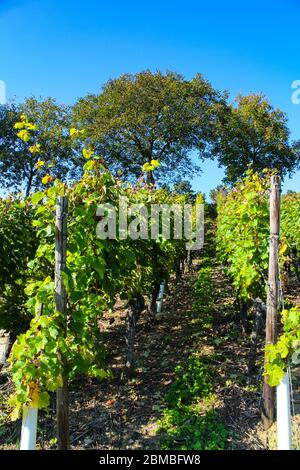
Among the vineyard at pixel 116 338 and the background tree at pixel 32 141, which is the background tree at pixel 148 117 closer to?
the background tree at pixel 32 141

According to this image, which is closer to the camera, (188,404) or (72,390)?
(188,404)

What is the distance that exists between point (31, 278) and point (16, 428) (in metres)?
1.94

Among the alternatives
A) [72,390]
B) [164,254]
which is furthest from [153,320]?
[72,390]

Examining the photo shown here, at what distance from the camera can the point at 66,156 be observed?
93.3 ft

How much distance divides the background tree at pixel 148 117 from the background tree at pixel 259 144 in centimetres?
412

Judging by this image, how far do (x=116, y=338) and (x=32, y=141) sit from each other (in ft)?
75.0

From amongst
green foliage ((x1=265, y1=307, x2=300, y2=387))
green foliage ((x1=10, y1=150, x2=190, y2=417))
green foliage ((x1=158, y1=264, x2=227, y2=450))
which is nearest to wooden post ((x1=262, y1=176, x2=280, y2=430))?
green foliage ((x1=158, y1=264, x2=227, y2=450))

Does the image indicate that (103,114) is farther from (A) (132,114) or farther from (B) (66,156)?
(B) (66,156)

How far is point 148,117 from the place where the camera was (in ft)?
90.0

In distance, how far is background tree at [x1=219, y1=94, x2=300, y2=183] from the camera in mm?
33406

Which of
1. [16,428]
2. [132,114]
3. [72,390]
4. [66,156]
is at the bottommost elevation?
[16,428]

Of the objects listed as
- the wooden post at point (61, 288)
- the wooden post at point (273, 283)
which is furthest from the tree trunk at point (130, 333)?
the wooden post at point (61, 288)

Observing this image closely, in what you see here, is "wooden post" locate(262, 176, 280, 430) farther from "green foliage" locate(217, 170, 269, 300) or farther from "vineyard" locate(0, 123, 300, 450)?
"green foliage" locate(217, 170, 269, 300)

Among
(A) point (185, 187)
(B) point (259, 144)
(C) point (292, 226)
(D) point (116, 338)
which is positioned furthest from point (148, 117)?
(D) point (116, 338)
